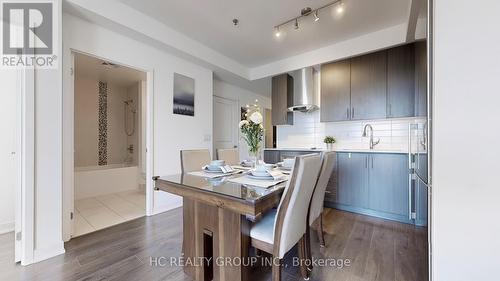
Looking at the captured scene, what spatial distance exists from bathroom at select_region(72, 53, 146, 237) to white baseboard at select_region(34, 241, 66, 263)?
80 centimetres

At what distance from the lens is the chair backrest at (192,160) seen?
6.67ft

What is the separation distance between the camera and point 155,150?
2.89 metres

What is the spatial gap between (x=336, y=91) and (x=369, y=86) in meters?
0.49

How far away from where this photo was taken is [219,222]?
1358mm

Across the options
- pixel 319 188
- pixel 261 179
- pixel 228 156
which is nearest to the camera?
pixel 261 179

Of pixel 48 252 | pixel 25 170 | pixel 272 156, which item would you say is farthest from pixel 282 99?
pixel 48 252

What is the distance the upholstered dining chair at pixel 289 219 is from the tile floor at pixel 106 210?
223 centimetres

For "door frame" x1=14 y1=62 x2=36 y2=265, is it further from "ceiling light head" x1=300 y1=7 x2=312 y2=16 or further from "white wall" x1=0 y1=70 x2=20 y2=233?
"ceiling light head" x1=300 y1=7 x2=312 y2=16

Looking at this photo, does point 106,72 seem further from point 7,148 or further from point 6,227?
point 6,227

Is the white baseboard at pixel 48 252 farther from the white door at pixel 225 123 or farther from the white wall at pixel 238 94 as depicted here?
the white wall at pixel 238 94

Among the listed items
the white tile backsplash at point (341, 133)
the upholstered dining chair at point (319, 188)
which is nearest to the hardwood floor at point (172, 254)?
the upholstered dining chair at point (319, 188)

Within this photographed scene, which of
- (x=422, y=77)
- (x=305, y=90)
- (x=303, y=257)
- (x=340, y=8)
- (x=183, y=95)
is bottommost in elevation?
(x=303, y=257)
